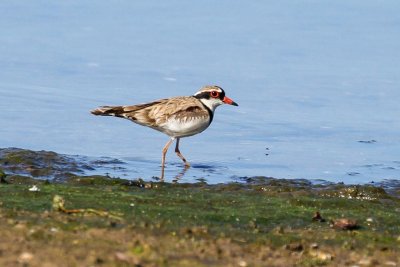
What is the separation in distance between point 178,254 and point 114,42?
11.9m

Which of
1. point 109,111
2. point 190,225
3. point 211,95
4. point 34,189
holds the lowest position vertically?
point 190,225

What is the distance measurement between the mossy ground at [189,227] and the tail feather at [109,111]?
2813mm

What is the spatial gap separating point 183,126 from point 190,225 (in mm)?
Result: 6023

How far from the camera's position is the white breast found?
14242 millimetres

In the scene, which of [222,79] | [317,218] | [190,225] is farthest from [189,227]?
[222,79]

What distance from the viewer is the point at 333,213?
384 inches

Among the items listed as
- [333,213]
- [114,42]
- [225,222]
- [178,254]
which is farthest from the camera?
[114,42]

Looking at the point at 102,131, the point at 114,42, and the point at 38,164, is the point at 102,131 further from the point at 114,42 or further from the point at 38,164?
the point at 114,42

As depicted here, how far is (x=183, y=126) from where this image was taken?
14.3 meters

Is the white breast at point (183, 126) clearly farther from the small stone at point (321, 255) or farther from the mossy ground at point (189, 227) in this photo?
the small stone at point (321, 255)

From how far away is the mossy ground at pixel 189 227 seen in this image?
697 centimetres

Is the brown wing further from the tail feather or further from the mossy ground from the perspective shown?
the mossy ground

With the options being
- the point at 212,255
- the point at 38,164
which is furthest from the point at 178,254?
the point at 38,164

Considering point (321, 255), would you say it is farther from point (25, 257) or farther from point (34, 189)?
point (34, 189)
